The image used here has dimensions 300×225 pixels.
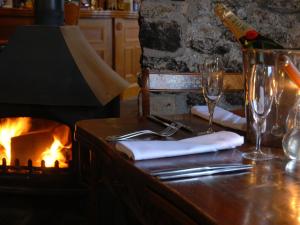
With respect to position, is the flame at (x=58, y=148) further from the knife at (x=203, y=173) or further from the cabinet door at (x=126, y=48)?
the cabinet door at (x=126, y=48)

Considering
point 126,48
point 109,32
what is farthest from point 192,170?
point 126,48

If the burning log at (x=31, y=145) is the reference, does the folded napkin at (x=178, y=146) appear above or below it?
above

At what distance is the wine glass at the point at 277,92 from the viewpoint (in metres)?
1.27

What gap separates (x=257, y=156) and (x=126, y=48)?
16.9ft

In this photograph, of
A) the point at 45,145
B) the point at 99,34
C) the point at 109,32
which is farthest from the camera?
the point at 109,32

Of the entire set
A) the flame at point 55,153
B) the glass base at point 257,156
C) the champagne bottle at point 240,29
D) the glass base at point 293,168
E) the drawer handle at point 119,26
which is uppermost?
the champagne bottle at point 240,29

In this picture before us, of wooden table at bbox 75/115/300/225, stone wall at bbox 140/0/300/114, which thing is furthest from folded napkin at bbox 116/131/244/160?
stone wall at bbox 140/0/300/114

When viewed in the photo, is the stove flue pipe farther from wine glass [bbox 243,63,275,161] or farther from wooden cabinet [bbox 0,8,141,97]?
wooden cabinet [bbox 0,8,141,97]

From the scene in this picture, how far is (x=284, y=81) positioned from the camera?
1311 mm

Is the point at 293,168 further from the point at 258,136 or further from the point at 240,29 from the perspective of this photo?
the point at 240,29

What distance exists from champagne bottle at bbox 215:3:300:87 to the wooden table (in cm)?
20

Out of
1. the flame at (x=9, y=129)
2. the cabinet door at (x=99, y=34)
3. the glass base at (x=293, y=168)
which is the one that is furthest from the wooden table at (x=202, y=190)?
the cabinet door at (x=99, y=34)

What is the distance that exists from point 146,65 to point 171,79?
584 mm

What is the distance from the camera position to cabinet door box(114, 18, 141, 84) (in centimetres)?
607
